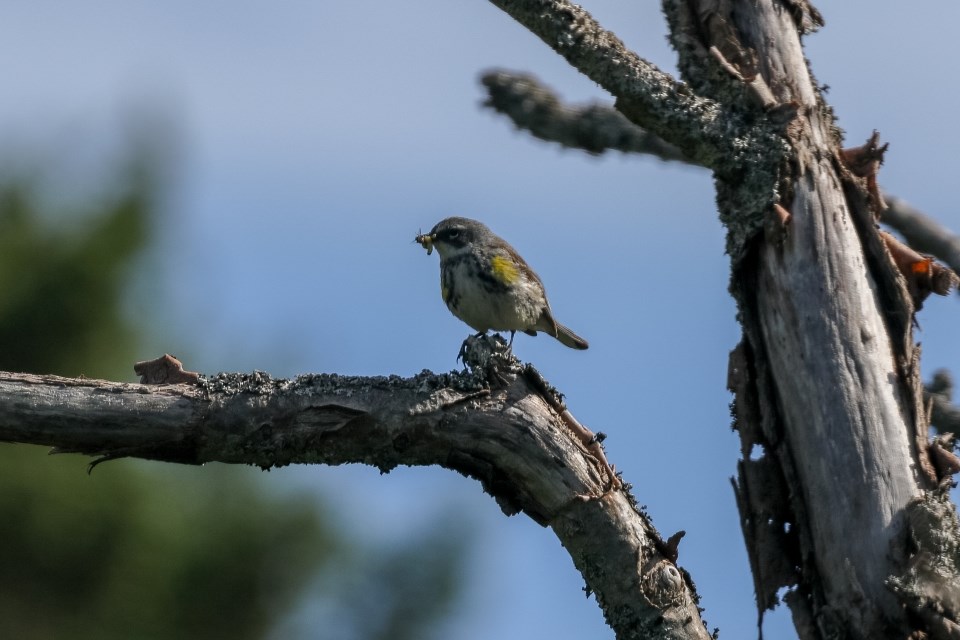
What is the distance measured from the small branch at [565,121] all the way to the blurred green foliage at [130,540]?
602cm

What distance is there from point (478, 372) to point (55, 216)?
10.7 meters

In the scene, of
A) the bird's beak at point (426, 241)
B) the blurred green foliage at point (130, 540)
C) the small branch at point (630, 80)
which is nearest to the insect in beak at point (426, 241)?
the bird's beak at point (426, 241)

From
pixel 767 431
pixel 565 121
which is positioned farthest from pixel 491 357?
pixel 565 121

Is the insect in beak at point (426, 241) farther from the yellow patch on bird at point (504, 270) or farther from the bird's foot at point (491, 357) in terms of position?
the bird's foot at point (491, 357)

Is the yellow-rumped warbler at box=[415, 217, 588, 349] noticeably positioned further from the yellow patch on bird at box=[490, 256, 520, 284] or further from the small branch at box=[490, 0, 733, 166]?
the small branch at box=[490, 0, 733, 166]

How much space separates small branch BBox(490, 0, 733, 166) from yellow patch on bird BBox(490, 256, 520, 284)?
2147 mm

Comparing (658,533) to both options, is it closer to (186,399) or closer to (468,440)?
(468,440)

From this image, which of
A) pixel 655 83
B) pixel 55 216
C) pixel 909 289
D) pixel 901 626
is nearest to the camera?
pixel 901 626

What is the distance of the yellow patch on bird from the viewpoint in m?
6.89

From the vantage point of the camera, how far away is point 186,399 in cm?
399

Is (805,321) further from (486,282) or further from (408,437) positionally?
(486,282)

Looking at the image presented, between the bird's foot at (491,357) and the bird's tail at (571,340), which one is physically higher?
the bird's tail at (571,340)

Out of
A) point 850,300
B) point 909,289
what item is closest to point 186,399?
point 850,300

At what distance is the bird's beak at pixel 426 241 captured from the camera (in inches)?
302
